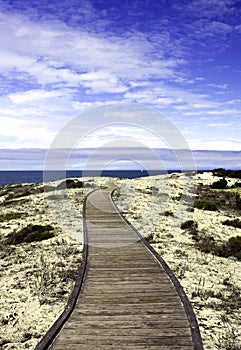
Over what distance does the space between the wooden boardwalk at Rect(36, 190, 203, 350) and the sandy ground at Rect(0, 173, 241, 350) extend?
76 cm

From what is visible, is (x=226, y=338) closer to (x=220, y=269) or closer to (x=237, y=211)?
(x=220, y=269)

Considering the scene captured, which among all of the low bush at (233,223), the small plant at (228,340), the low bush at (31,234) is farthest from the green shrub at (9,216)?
the small plant at (228,340)

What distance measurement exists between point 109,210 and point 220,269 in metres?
11.0

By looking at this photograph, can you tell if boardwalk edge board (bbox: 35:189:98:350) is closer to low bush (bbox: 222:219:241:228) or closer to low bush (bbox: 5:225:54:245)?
low bush (bbox: 5:225:54:245)

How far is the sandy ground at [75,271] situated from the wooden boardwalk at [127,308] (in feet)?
2.50

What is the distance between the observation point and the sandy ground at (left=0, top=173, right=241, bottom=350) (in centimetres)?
789

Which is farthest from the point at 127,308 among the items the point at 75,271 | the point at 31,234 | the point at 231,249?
the point at 31,234

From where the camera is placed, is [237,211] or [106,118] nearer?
[106,118]

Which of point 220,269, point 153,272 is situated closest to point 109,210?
point 220,269

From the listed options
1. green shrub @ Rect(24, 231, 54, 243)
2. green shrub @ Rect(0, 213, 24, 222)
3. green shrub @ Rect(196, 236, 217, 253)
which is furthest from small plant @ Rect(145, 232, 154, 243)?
green shrub @ Rect(0, 213, 24, 222)

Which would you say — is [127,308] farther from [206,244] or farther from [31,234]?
[31,234]

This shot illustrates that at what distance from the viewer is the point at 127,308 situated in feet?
25.4

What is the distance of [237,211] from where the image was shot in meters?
27.5

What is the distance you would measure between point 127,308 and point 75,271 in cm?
413
